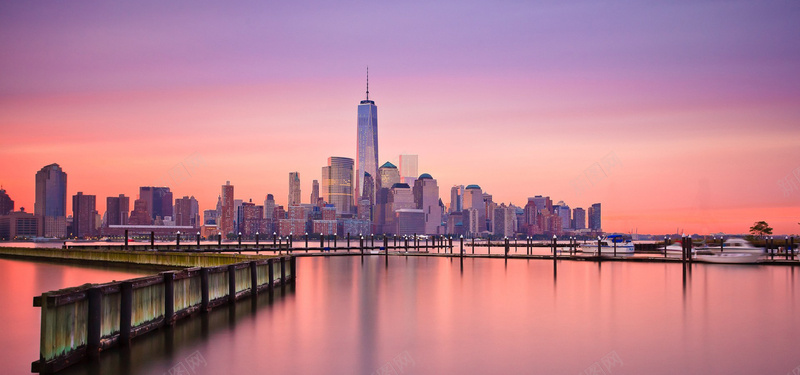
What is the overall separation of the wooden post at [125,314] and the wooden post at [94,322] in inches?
49.5

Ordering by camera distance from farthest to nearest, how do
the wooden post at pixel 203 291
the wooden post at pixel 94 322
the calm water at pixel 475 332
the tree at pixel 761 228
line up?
the tree at pixel 761 228 → the wooden post at pixel 203 291 → the calm water at pixel 475 332 → the wooden post at pixel 94 322

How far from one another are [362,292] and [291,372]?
20270mm

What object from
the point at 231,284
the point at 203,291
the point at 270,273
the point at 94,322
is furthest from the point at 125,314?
the point at 270,273

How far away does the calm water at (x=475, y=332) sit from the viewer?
16.2 m

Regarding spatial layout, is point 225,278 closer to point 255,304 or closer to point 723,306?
point 255,304

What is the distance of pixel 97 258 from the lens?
222ft

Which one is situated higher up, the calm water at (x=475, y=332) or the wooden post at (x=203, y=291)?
the wooden post at (x=203, y=291)

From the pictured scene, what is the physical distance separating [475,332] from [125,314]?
1066 centimetres

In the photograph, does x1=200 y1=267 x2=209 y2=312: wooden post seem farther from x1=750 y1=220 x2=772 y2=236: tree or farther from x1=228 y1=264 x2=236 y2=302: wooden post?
x1=750 y1=220 x2=772 y2=236: tree

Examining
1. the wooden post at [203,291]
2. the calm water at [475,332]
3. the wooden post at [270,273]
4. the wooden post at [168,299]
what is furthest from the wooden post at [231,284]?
the wooden post at [168,299]

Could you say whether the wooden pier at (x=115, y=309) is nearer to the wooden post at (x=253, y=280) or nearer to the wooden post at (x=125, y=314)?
the wooden post at (x=125, y=314)

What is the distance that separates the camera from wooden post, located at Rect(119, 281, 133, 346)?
670 inches

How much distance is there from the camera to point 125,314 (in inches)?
677

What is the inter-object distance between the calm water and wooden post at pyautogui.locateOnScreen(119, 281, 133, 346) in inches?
18.1
